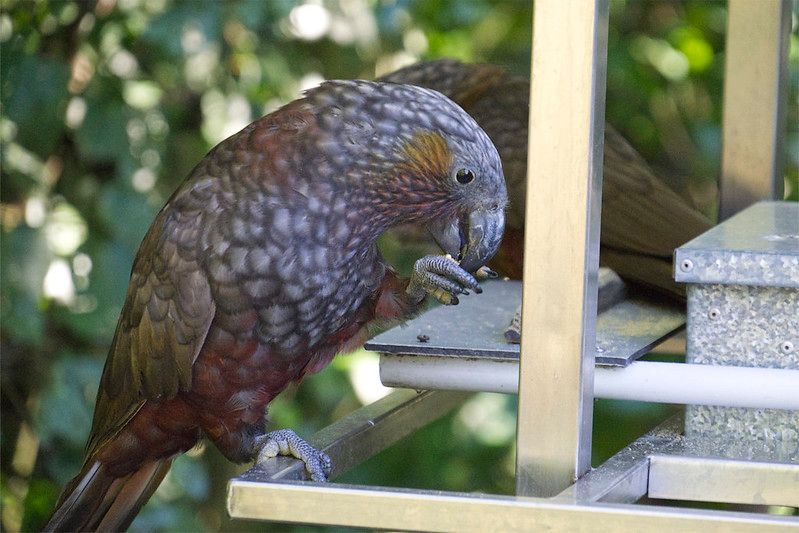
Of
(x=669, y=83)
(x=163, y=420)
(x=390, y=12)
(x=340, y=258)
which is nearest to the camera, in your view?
(x=340, y=258)

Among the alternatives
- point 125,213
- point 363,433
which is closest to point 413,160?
point 363,433

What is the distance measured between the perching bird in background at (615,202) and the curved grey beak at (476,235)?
0.50m

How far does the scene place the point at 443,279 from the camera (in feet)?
5.40

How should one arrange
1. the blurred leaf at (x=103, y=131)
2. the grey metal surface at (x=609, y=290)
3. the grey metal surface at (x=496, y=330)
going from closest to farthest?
the grey metal surface at (x=496, y=330), the grey metal surface at (x=609, y=290), the blurred leaf at (x=103, y=131)

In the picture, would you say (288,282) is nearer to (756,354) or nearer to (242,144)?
(242,144)

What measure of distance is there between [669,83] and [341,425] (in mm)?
2432

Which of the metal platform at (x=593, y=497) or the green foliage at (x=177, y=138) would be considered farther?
the green foliage at (x=177, y=138)

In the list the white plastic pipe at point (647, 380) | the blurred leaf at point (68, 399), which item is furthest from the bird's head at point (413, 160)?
the blurred leaf at point (68, 399)

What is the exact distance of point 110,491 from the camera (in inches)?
84.2

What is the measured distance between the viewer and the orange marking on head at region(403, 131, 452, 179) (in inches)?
66.7

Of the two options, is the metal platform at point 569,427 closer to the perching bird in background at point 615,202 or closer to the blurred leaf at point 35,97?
the perching bird in background at point 615,202

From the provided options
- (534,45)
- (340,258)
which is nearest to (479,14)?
(340,258)

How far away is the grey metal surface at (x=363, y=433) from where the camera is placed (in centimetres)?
142

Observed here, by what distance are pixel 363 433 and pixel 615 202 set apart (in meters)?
1.01
